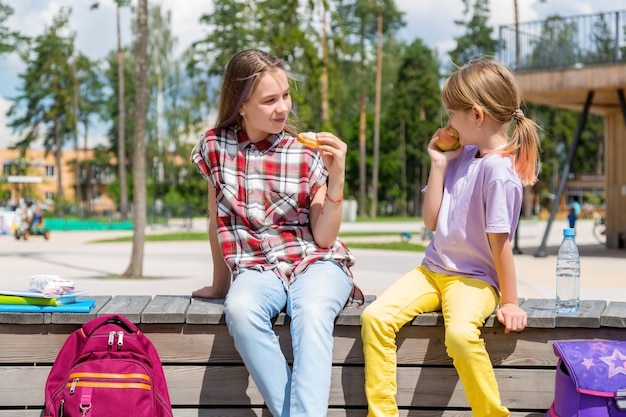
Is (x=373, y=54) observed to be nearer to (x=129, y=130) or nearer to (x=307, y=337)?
(x=129, y=130)

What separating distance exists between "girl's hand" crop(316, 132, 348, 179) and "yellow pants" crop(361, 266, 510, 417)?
52 cm

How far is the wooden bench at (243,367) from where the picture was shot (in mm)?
3572

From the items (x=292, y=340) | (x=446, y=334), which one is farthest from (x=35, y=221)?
(x=446, y=334)

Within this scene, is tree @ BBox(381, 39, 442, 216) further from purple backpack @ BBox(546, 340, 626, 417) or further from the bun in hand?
purple backpack @ BBox(546, 340, 626, 417)

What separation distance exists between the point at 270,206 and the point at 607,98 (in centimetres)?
1734

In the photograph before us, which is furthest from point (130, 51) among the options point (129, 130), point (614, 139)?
point (614, 139)

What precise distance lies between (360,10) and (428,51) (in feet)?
39.4

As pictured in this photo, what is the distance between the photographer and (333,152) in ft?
11.9

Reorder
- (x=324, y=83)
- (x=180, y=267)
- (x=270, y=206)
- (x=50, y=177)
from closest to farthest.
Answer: (x=270, y=206) < (x=180, y=267) < (x=324, y=83) < (x=50, y=177)

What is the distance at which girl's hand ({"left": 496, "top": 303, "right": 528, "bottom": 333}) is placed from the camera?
3.46 meters

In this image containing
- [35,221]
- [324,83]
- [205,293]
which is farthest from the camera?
[324,83]

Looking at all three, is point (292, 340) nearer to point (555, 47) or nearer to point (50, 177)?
point (555, 47)

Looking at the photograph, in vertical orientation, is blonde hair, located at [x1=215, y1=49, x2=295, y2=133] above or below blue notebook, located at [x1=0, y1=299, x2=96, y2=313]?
above

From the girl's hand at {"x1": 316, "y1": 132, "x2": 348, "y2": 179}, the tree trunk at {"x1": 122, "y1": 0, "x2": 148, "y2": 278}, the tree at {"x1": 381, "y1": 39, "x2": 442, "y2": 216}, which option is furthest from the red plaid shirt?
the tree at {"x1": 381, "y1": 39, "x2": 442, "y2": 216}
